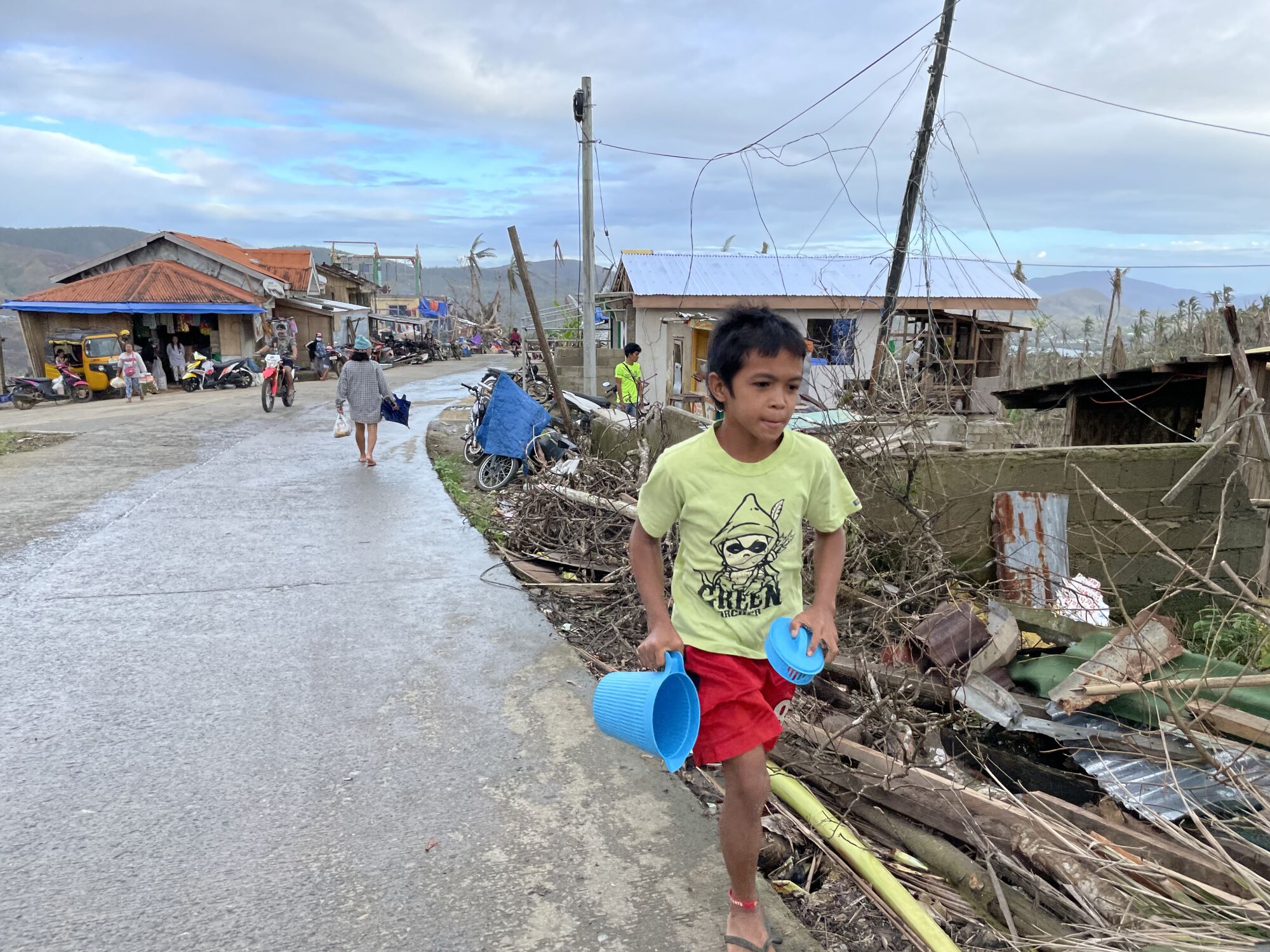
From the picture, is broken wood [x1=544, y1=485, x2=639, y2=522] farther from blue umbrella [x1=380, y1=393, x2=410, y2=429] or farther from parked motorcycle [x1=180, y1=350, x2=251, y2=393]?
parked motorcycle [x1=180, y1=350, x2=251, y2=393]

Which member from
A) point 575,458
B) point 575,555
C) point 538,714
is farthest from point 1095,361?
point 538,714

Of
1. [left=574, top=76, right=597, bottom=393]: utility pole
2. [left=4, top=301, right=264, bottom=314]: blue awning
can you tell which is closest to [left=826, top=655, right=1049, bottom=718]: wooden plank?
[left=574, top=76, right=597, bottom=393]: utility pole

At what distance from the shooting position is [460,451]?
12508mm

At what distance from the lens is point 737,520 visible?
229 centimetres

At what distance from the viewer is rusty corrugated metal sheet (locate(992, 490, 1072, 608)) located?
17.4 feet

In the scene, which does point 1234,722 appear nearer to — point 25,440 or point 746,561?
point 746,561

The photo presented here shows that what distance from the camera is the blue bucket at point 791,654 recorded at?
2.18 metres

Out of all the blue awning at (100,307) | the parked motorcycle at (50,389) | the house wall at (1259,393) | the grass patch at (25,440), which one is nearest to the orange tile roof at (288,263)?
the blue awning at (100,307)

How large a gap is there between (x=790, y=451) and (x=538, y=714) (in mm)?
2131

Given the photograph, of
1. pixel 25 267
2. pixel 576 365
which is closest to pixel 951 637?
pixel 576 365

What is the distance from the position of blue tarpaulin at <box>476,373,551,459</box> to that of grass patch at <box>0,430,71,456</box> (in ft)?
22.8

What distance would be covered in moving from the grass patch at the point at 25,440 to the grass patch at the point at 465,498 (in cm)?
574

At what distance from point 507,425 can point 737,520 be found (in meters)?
7.35

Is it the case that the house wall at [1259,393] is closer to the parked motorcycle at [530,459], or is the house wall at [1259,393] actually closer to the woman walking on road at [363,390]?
the parked motorcycle at [530,459]
